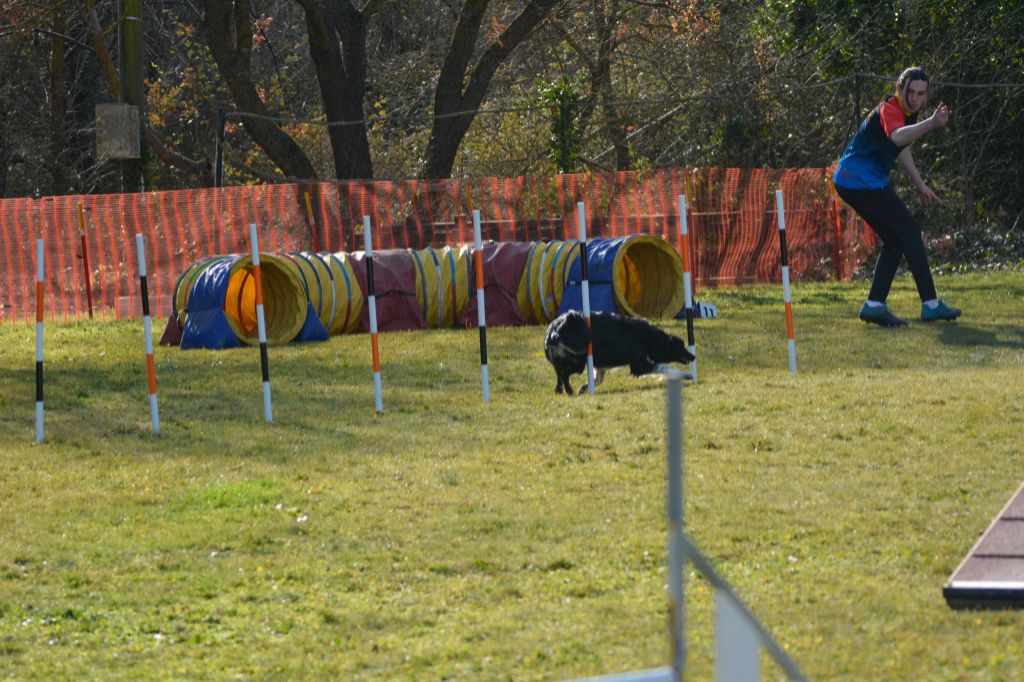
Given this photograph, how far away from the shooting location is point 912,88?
11.4 metres

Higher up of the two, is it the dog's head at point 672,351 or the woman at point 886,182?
the woman at point 886,182

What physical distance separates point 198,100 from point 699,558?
96.1 ft

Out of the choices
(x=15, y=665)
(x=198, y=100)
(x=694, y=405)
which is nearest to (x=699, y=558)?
(x=15, y=665)

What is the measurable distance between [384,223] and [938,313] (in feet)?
27.6

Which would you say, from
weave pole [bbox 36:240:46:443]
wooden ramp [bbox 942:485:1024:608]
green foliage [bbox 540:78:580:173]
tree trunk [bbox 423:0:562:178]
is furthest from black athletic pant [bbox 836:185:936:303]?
tree trunk [bbox 423:0:562:178]

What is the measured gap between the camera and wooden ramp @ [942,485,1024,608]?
454 centimetres

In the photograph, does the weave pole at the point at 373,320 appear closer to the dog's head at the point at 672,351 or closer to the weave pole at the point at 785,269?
the dog's head at the point at 672,351

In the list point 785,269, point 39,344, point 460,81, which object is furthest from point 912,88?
point 460,81

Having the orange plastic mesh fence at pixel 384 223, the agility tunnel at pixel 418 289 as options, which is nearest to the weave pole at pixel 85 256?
the orange plastic mesh fence at pixel 384 223

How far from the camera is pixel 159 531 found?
655 centimetres

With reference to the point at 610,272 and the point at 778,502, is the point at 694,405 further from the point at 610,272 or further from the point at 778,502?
the point at 610,272

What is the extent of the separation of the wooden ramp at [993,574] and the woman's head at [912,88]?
6981 millimetres

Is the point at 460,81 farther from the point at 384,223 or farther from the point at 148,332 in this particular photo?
the point at 148,332

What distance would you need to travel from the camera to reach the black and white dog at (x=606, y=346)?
31.9ft
